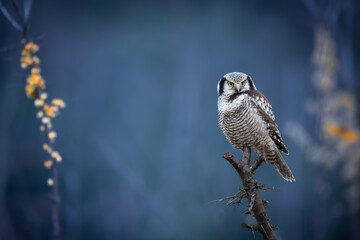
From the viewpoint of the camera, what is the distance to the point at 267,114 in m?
2.50

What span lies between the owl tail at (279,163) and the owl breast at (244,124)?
0.26ft

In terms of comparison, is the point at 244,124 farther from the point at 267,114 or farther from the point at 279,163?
the point at 279,163

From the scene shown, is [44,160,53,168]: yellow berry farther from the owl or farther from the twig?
the owl

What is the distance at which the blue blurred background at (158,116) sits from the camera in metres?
6.05

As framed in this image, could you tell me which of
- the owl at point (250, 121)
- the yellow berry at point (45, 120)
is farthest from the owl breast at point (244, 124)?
the yellow berry at point (45, 120)

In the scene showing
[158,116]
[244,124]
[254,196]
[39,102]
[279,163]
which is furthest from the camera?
[158,116]

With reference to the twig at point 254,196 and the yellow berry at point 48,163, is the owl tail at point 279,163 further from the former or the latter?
the yellow berry at point 48,163

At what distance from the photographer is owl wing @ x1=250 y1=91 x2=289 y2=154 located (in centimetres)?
244

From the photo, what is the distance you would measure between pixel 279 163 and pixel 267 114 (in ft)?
1.23

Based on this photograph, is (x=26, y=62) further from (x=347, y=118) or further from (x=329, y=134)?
(x=347, y=118)

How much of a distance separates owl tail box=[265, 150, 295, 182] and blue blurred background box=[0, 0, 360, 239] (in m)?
0.49

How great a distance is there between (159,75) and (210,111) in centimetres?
300

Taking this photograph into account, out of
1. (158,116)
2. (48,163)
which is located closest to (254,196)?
(48,163)

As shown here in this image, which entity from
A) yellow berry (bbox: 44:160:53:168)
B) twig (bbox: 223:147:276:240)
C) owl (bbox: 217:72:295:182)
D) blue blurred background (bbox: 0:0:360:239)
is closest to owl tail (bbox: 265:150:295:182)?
owl (bbox: 217:72:295:182)
